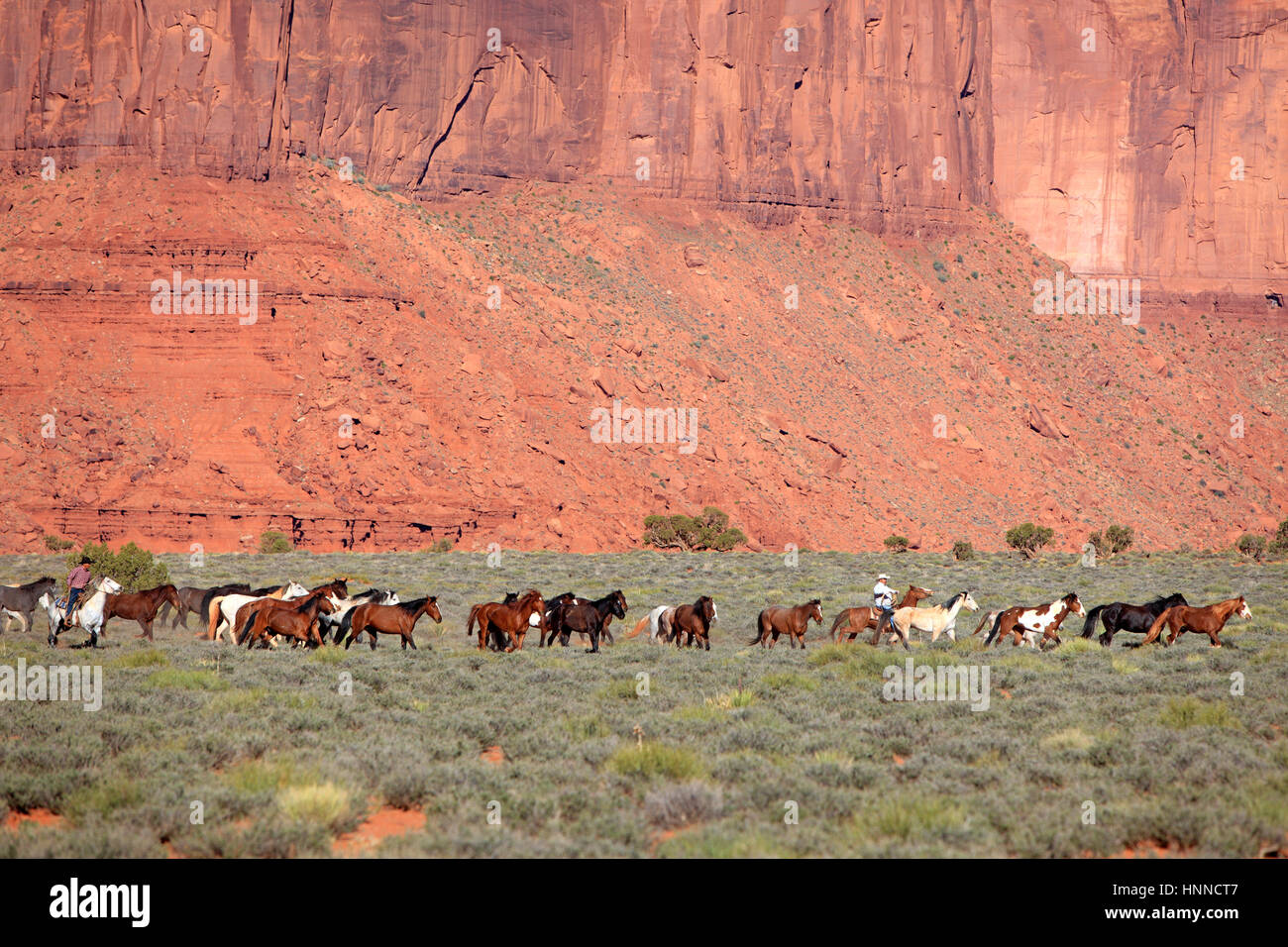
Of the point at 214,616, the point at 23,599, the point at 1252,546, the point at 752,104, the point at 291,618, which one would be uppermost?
the point at 752,104

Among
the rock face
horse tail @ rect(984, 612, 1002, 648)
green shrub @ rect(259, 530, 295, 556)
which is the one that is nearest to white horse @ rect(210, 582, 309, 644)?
horse tail @ rect(984, 612, 1002, 648)

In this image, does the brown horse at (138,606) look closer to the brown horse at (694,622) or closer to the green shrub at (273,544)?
the brown horse at (694,622)

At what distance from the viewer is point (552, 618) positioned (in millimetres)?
21266

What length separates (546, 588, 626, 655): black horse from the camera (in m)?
21.1

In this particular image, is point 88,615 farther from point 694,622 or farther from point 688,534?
point 688,534

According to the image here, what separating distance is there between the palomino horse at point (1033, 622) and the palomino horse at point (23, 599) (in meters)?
18.4

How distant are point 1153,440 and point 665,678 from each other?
7150 centimetres

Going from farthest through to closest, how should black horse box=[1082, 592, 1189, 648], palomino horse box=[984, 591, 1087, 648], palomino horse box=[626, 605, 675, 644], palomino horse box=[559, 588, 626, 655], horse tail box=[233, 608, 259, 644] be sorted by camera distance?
palomino horse box=[626, 605, 675, 644]
palomino horse box=[559, 588, 626, 655]
palomino horse box=[984, 591, 1087, 648]
black horse box=[1082, 592, 1189, 648]
horse tail box=[233, 608, 259, 644]

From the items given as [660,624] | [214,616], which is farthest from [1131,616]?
[214,616]

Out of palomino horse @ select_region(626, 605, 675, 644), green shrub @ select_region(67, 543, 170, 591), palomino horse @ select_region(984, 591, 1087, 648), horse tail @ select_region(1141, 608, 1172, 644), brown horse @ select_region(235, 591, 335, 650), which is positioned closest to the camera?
brown horse @ select_region(235, 591, 335, 650)

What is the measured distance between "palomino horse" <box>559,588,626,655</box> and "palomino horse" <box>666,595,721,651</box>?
1.05m

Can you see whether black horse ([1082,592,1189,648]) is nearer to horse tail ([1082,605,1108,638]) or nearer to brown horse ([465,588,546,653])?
horse tail ([1082,605,1108,638])

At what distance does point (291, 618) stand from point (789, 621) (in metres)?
8.79

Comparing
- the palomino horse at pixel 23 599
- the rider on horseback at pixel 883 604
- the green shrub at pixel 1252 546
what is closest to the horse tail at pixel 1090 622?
the rider on horseback at pixel 883 604
